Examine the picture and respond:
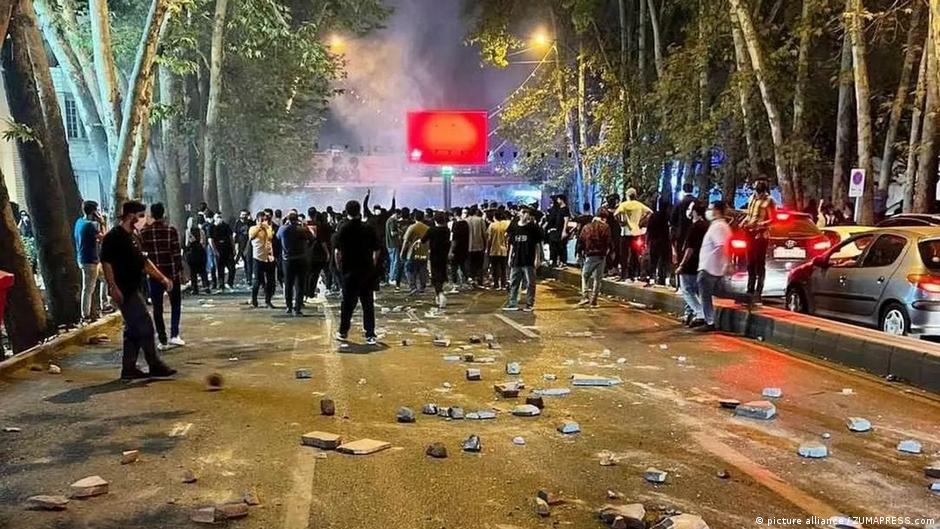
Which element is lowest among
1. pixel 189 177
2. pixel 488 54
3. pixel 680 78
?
pixel 189 177

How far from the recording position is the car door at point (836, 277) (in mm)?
11788

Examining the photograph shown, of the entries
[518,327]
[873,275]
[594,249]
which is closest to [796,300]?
[873,275]

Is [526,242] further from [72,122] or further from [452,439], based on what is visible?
[72,122]

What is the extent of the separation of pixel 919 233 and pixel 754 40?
30.6ft

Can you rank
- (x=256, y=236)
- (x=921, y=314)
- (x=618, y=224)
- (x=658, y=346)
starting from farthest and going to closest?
(x=618, y=224), (x=256, y=236), (x=658, y=346), (x=921, y=314)

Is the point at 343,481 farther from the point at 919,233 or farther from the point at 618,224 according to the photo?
the point at 618,224

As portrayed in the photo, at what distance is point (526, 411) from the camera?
24.3ft

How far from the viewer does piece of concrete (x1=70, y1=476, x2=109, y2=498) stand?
530 centimetres

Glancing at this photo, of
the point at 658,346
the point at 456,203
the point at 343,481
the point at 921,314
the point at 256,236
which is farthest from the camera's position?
the point at 456,203

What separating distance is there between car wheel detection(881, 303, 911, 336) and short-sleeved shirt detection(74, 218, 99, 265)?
1107 centimetres

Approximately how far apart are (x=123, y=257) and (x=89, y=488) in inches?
161

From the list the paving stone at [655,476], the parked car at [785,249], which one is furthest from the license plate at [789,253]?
the paving stone at [655,476]

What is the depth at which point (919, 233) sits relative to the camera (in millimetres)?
10680

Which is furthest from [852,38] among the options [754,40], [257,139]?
[257,139]
